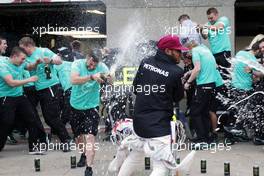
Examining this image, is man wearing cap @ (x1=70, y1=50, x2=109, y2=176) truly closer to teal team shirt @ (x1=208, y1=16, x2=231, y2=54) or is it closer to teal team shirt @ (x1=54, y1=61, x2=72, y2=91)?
teal team shirt @ (x1=54, y1=61, x2=72, y2=91)

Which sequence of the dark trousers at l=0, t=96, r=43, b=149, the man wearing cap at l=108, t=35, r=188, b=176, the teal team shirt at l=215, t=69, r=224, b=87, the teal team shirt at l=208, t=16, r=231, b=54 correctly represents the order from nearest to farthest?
the man wearing cap at l=108, t=35, r=188, b=176, the dark trousers at l=0, t=96, r=43, b=149, the teal team shirt at l=215, t=69, r=224, b=87, the teal team shirt at l=208, t=16, r=231, b=54

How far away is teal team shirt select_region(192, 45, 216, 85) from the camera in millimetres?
8789

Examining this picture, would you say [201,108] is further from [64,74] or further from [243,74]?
[64,74]

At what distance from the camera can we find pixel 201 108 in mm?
8898

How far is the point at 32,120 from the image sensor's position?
8719 millimetres

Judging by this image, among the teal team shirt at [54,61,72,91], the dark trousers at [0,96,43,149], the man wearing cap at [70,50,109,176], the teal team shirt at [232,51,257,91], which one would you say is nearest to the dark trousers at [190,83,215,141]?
the teal team shirt at [232,51,257,91]

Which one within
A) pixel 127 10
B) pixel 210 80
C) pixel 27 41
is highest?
pixel 127 10

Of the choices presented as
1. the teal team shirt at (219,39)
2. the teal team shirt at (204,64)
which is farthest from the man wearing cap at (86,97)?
the teal team shirt at (219,39)

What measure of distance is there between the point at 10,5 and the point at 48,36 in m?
1.30

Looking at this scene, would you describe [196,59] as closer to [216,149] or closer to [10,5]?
[216,149]

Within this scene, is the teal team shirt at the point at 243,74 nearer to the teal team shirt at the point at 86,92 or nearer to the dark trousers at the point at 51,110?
the teal team shirt at the point at 86,92

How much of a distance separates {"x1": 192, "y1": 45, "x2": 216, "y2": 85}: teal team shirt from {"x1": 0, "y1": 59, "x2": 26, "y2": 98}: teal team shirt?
9.10 ft

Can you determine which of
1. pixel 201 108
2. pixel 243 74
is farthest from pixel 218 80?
pixel 201 108

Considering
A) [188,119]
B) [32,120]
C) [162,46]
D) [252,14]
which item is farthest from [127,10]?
[162,46]
